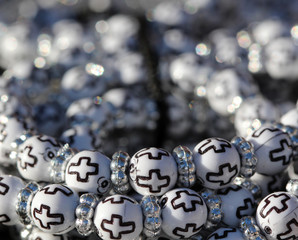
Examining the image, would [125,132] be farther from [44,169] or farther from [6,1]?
[6,1]

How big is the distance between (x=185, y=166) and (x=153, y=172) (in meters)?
0.08

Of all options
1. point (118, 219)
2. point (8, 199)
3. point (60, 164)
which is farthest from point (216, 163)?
point (8, 199)

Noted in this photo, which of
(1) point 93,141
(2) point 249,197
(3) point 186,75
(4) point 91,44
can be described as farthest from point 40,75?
(2) point 249,197

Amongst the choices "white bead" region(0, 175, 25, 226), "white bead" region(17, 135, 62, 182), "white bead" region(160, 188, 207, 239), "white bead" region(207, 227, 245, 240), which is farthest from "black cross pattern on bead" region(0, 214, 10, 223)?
"white bead" region(207, 227, 245, 240)

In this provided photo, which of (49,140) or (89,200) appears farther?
(49,140)

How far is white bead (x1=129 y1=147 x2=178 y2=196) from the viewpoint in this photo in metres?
0.89

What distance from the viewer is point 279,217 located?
0.86m

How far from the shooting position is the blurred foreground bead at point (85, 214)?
34.1 inches

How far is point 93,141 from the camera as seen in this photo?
43.3 inches

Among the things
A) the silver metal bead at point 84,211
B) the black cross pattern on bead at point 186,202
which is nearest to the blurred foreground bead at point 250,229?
the black cross pattern on bead at point 186,202

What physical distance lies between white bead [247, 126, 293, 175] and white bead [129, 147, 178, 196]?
21 cm

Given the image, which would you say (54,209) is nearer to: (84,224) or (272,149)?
(84,224)

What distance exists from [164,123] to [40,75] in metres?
0.43

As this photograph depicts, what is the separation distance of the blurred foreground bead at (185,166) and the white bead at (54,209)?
0.24 meters
